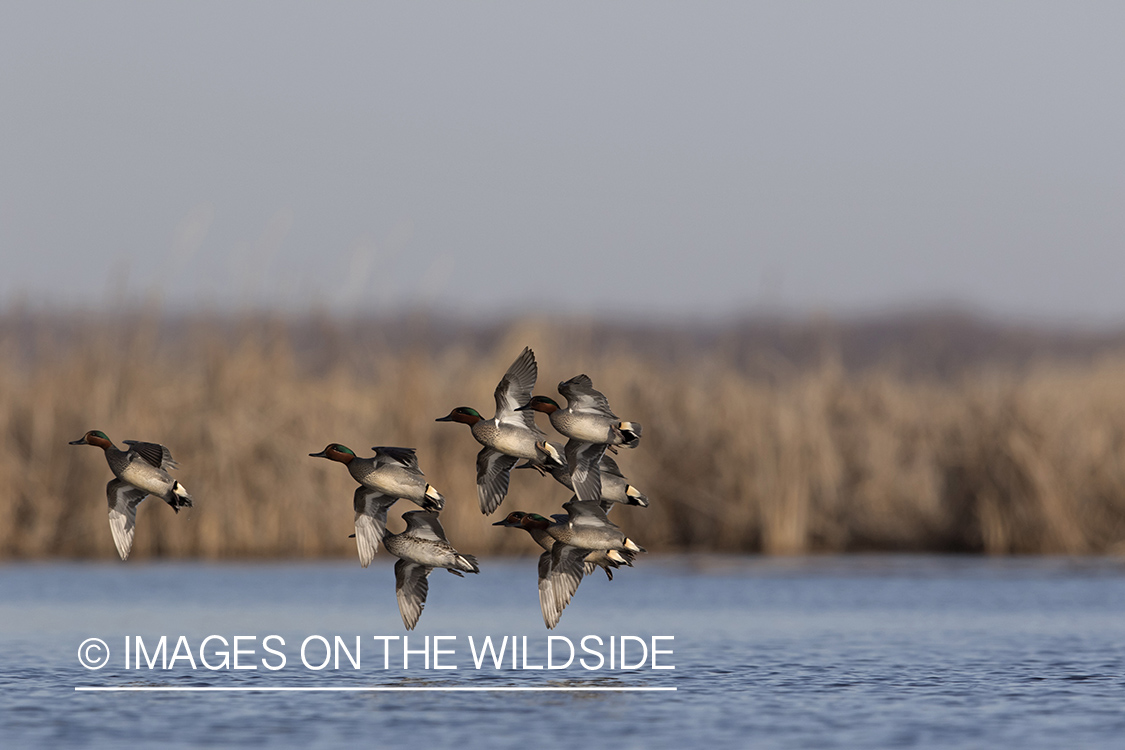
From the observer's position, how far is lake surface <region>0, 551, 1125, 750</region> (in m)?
8.32

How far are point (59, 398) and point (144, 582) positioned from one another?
261 centimetres

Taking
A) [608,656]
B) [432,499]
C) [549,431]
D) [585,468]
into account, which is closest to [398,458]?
[432,499]

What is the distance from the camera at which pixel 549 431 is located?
18766mm

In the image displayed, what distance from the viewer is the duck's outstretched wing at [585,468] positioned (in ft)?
16.4

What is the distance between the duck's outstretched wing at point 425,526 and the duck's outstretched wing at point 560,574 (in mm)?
468

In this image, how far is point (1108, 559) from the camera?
1884 cm

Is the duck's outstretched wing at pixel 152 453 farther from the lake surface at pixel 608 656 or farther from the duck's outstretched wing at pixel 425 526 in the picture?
the lake surface at pixel 608 656

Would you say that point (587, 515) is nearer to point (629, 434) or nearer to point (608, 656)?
point (629, 434)

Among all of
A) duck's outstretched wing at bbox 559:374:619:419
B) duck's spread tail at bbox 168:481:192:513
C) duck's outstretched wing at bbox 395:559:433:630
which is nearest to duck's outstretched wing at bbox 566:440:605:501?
duck's outstretched wing at bbox 559:374:619:419

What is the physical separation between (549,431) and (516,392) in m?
13.6

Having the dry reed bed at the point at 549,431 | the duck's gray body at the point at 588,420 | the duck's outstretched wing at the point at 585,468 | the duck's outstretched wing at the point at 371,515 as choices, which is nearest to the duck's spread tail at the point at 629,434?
the duck's gray body at the point at 588,420

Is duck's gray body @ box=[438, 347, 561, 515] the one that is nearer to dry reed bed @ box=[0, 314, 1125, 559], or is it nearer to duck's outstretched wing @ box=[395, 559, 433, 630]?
duck's outstretched wing @ box=[395, 559, 433, 630]

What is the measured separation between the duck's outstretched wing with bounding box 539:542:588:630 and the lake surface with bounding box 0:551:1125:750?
96.8 inches

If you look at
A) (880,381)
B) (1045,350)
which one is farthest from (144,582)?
(1045,350)
